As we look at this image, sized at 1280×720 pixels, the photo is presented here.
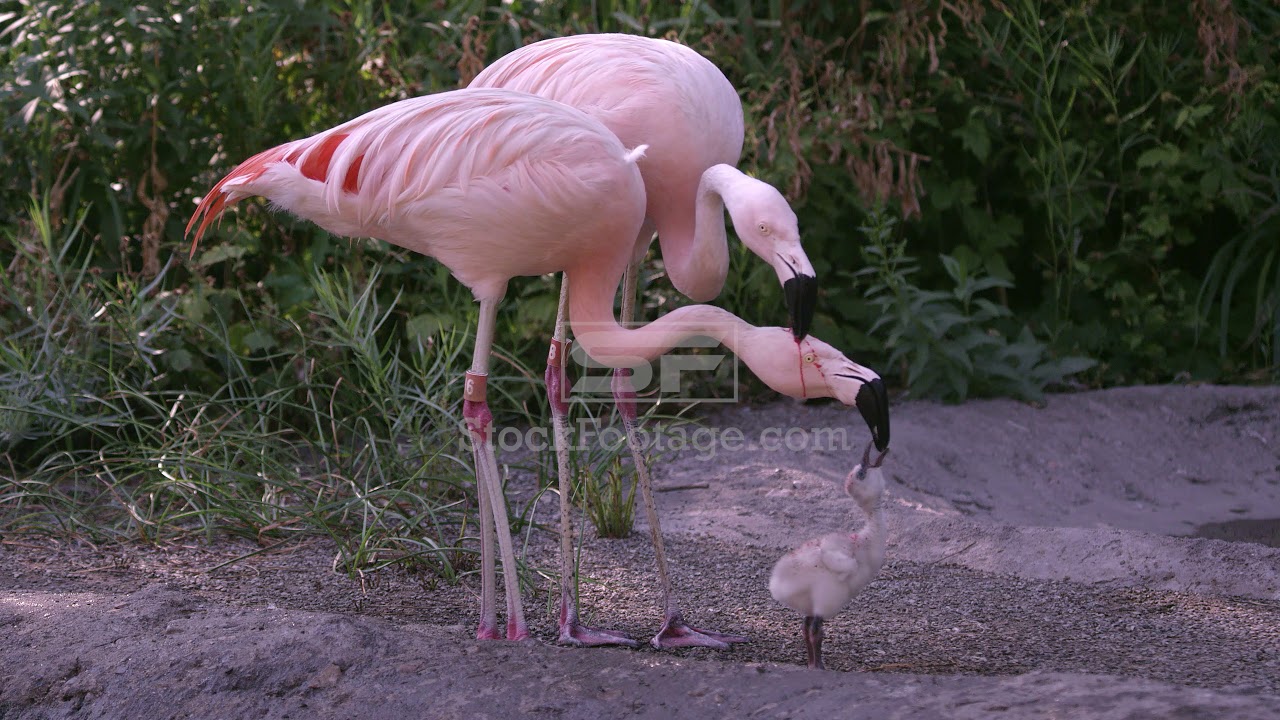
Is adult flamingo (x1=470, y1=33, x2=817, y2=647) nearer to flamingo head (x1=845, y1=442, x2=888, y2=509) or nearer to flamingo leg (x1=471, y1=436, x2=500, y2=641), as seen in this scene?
flamingo leg (x1=471, y1=436, x2=500, y2=641)

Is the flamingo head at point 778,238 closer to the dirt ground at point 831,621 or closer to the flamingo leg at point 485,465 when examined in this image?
the flamingo leg at point 485,465

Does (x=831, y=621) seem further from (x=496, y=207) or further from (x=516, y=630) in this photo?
(x=496, y=207)

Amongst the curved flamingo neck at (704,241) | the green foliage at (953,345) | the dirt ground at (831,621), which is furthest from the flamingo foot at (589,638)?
the green foliage at (953,345)

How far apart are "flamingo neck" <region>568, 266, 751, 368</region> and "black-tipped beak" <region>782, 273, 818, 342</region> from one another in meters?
0.16

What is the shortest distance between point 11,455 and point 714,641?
3.02 metres

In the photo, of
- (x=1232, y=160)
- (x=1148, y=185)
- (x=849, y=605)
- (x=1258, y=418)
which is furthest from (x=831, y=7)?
(x=849, y=605)

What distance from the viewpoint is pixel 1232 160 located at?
19.4ft

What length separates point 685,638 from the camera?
9.98 ft

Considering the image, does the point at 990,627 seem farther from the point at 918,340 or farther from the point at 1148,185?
the point at 1148,185

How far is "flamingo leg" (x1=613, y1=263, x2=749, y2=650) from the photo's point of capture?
120 inches

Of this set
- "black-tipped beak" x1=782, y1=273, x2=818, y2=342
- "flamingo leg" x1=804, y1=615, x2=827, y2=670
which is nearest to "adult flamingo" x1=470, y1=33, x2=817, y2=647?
"black-tipped beak" x1=782, y1=273, x2=818, y2=342

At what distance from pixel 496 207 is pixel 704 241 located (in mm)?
542

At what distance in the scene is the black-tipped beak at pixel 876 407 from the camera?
2639 millimetres

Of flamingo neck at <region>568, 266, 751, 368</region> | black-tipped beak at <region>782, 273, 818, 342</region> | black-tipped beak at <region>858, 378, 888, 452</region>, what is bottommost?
black-tipped beak at <region>858, 378, 888, 452</region>
